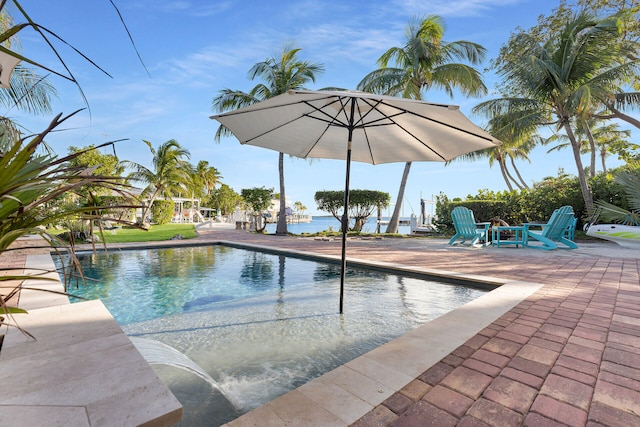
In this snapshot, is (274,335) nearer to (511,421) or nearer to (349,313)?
(349,313)

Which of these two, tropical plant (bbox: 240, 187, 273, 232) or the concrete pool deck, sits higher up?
tropical plant (bbox: 240, 187, 273, 232)

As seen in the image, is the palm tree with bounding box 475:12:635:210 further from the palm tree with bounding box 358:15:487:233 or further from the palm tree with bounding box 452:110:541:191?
the palm tree with bounding box 358:15:487:233

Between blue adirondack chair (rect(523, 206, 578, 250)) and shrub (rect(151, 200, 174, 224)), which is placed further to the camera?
shrub (rect(151, 200, 174, 224))

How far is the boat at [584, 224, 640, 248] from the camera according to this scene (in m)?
9.87

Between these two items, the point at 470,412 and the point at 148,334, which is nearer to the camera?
the point at 470,412

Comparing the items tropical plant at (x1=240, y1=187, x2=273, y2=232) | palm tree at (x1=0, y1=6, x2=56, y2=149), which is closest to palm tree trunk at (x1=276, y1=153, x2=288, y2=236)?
tropical plant at (x1=240, y1=187, x2=273, y2=232)

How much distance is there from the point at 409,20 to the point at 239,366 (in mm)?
17864

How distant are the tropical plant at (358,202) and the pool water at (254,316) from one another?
412 inches

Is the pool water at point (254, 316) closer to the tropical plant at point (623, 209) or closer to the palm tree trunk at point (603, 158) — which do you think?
the tropical plant at point (623, 209)

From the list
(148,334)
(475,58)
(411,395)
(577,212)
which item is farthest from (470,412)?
(475,58)

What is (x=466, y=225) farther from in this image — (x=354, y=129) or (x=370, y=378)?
(x=370, y=378)

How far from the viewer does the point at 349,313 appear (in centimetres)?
382

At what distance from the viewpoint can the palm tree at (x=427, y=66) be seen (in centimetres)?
1453

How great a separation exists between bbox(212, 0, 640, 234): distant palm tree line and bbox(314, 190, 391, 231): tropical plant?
137cm
